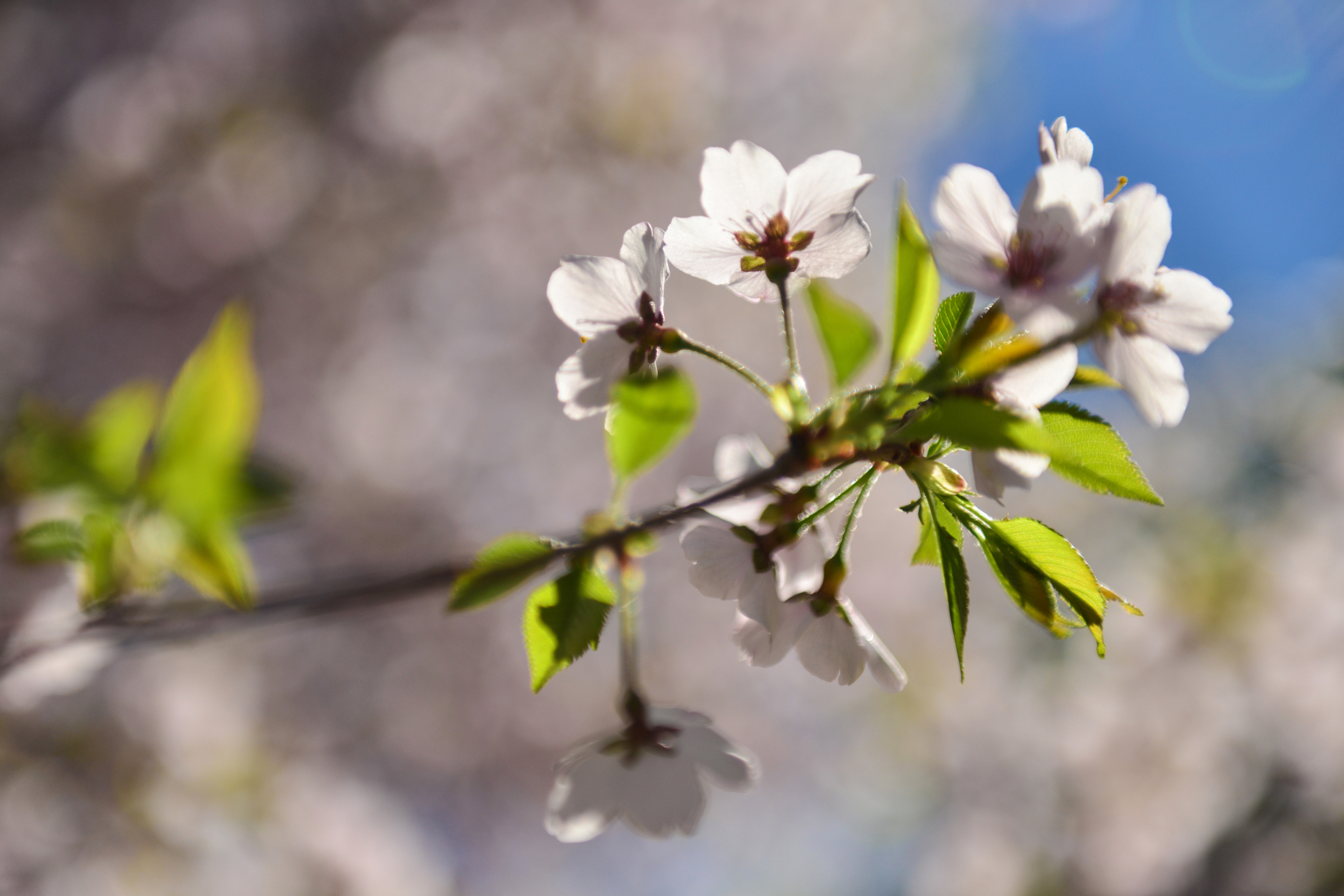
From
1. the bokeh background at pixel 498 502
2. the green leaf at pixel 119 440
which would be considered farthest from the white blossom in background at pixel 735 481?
the bokeh background at pixel 498 502

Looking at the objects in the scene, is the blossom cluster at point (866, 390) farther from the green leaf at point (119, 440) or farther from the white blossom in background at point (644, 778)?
the green leaf at point (119, 440)

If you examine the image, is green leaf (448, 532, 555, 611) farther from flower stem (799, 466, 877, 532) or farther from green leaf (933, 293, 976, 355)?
green leaf (933, 293, 976, 355)

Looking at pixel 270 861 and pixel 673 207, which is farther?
pixel 673 207

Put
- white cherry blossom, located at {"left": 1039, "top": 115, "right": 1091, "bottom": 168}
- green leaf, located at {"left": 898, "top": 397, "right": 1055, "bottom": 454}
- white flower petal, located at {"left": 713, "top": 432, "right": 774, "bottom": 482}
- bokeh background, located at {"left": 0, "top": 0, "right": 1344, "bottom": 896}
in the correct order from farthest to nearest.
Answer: bokeh background, located at {"left": 0, "top": 0, "right": 1344, "bottom": 896}
white flower petal, located at {"left": 713, "top": 432, "right": 774, "bottom": 482}
white cherry blossom, located at {"left": 1039, "top": 115, "right": 1091, "bottom": 168}
green leaf, located at {"left": 898, "top": 397, "right": 1055, "bottom": 454}

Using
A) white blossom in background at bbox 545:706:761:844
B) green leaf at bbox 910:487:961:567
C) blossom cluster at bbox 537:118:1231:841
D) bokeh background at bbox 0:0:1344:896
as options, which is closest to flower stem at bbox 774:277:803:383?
blossom cluster at bbox 537:118:1231:841

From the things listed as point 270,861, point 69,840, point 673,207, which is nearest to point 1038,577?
point 270,861

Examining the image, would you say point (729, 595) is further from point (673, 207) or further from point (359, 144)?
point (673, 207)

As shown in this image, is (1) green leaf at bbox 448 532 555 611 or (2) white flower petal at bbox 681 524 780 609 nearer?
(1) green leaf at bbox 448 532 555 611

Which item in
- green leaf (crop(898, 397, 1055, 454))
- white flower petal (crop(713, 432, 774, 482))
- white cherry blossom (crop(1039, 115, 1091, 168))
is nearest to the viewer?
green leaf (crop(898, 397, 1055, 454))
